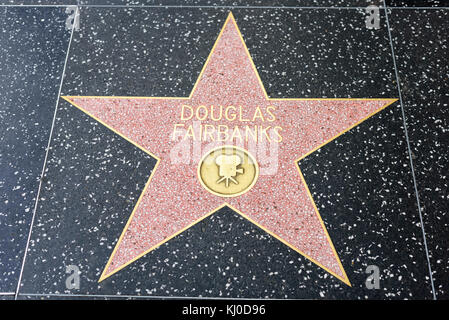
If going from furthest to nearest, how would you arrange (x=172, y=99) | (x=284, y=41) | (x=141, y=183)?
(x=284, y=41) → (x=172, y=99) → (x=141, y=183)

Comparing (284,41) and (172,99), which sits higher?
(284,41)

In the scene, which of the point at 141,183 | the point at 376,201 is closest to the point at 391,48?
the point at 376,201

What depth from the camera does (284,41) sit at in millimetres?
1535

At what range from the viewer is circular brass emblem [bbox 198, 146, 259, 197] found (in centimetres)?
127

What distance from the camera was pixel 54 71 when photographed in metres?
1.49

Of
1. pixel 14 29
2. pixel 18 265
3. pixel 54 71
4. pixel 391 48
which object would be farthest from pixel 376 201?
pixel 14 29

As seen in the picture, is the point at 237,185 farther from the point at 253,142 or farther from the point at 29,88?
the point at 29,88

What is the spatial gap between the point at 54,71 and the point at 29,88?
4.5 inches

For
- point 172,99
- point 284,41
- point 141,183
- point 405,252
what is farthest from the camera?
A: point 284,41

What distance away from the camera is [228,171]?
50.8 inches

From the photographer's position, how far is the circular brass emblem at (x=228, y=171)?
1272mm

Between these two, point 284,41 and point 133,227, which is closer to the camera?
point 133,227

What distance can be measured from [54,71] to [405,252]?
1429 millimetres

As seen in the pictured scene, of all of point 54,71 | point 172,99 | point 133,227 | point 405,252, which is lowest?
point 405,252
